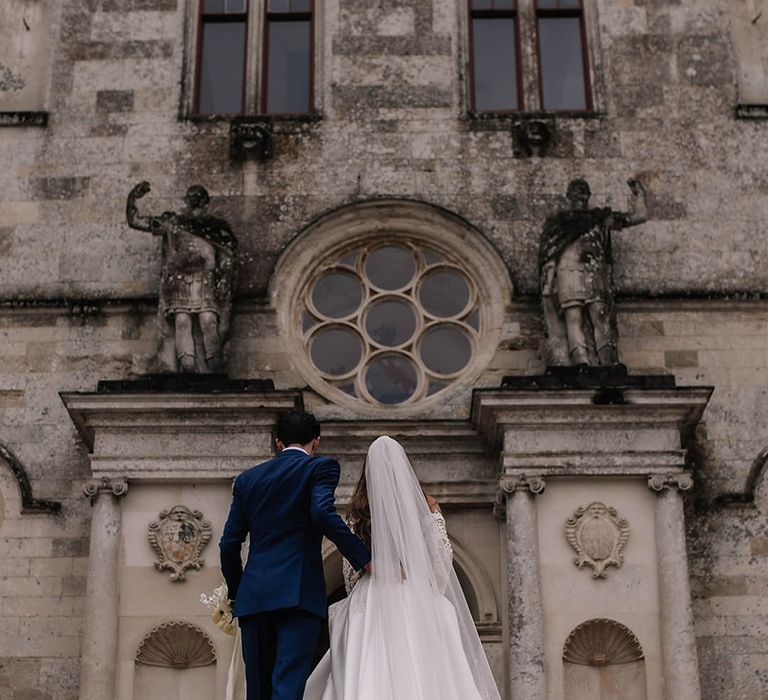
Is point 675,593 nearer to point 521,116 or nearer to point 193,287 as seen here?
point 193,287

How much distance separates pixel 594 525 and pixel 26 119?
6.37 metres

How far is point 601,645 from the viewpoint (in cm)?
1179

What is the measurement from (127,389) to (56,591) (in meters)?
1.76

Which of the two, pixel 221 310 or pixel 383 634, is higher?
pixel 221 310

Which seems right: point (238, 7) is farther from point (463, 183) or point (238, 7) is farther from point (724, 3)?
point (724, 3)

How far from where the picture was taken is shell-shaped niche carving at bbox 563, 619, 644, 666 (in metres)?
11.7

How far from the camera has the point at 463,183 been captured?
45.4ft

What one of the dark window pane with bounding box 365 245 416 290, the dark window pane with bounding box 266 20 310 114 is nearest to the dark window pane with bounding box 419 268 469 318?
the dark window pane with bounding box 365 245 416 290

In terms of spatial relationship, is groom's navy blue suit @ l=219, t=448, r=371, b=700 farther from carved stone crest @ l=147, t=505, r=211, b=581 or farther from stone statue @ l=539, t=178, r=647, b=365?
stone statue @ l=539, t=178, r=647, b=365

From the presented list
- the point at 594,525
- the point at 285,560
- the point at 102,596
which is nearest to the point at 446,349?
the point at 594,525

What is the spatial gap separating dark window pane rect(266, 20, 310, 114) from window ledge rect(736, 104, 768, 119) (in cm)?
392

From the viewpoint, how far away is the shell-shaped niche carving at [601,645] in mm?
11664

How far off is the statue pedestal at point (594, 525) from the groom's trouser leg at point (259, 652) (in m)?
4.56

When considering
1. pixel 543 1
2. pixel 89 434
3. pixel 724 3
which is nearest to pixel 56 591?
pixel 89 434
